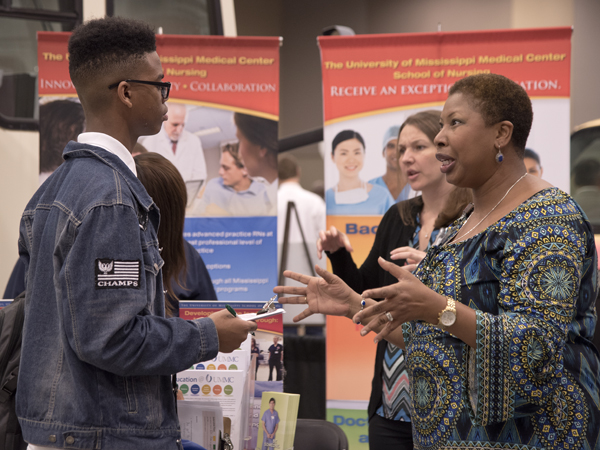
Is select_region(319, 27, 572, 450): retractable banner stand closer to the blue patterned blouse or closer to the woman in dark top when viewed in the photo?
the woman in dark top

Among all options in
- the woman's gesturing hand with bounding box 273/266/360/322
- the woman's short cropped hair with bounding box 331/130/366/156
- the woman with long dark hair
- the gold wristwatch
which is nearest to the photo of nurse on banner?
the woman's short cropped hair with bounding box 331/130/366/156

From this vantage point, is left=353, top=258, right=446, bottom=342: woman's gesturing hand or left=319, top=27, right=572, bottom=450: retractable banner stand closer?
left=353, top=258, right=446, bottom=342: woman's gesturing hand

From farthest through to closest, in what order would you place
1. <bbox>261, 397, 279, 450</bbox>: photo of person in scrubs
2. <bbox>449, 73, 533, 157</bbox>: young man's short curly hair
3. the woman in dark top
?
the woman in dark top, <bbox>261, 397, 279, 450</bbox>: photo of person in scrubs, <bbox>449, 73, 533, 157</bbox>: young man's short curly hair

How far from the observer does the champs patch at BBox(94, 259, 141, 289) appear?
1.12 m

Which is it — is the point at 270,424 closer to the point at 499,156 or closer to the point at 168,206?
the point at 168,206

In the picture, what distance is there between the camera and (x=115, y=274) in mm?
1132

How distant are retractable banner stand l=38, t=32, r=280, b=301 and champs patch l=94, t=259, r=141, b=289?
2.63 metres

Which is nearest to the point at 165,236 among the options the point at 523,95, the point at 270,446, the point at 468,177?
the point at 270,446

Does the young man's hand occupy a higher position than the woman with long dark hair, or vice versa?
the woman with long dark hair

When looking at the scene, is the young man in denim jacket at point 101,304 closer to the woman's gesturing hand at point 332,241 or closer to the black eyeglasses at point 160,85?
the black eyeglasses at point 160,85

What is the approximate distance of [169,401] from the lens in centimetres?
130

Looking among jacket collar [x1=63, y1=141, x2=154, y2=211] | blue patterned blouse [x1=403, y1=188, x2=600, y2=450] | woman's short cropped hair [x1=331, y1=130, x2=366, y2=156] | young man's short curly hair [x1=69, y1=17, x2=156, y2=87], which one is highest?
woman's short cropped hair [x1=331, y1=130, x2=366, y2=156]

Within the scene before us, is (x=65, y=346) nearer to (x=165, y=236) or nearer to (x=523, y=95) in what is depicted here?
(x=165, y=236)

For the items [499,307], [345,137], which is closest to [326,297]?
[499,307]
